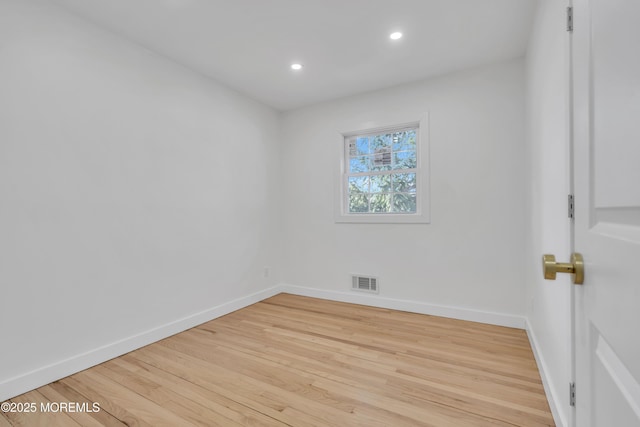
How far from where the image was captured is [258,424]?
1.54 m

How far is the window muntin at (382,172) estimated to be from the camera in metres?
3.36

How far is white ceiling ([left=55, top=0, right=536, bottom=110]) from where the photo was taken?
2076 millimetres

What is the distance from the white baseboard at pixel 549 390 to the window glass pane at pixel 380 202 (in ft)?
5.84

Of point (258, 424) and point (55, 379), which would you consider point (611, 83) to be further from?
point (55, 379)

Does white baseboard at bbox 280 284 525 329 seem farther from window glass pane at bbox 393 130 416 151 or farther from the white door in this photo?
the white door

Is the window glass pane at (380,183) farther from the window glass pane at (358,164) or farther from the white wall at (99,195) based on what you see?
the white wall at (99,195)

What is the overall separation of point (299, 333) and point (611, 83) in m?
2.64

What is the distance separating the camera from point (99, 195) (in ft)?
7.33

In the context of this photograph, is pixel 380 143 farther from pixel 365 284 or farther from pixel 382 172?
pixel 365 284

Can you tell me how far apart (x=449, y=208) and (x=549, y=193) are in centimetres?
136

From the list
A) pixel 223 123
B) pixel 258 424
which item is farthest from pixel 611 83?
pixel 223 123

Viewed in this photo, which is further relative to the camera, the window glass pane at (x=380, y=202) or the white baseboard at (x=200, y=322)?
the window glass pane at (x=380, y=202)

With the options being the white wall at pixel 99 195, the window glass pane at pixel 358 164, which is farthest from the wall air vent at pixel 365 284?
the white wall at pixel 99 195

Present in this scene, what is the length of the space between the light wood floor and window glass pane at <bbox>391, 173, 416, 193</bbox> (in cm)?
144
